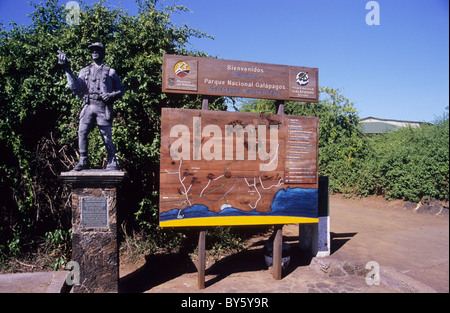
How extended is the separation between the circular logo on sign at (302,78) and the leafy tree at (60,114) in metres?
2.74

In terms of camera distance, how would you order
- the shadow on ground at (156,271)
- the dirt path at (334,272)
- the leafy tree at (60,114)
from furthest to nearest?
the leafy tree at (60,114) < the shadow on ground at (156,271) < the dirt path at (334,272)

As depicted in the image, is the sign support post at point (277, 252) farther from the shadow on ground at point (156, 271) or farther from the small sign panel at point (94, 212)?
the small sign panel at point (94, 212)

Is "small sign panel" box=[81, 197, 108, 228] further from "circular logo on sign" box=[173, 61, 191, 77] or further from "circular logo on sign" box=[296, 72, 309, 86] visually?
A: "circular logo on sign" box=[296, 72, 309, 86]

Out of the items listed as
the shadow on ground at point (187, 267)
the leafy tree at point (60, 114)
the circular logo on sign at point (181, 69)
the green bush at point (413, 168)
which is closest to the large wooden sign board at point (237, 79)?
the circular logo on sign at point (181, 69)

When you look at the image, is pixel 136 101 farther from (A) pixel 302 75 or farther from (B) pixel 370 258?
(B) pixel 370 258

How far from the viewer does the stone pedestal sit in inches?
171

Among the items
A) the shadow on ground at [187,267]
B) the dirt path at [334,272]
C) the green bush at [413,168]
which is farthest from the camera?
the green bush at [413,168]

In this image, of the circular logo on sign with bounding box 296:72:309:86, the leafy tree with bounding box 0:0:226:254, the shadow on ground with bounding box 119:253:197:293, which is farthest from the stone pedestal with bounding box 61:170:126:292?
the circular logo on sign with bounding box 296:72:309:86

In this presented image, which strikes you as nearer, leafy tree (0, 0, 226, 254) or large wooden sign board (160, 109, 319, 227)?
large wooden sign board (160, 109, 319, 227)

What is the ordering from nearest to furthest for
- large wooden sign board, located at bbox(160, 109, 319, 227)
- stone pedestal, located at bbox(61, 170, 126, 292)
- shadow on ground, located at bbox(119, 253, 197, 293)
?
stone pedestal, located at bbox(61, 170, 126, 292) → large wooden sign board, located at bbox(160, 109, 319, 227) → shadow on ground, located at bbox(119, 253, 197, 293)

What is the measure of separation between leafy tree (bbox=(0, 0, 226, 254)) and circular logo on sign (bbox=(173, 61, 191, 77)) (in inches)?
66.5

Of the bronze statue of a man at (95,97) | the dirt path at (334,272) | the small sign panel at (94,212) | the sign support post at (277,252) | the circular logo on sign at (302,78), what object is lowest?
the dirt path at (334,272)

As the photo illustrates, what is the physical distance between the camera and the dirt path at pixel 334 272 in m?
4.88

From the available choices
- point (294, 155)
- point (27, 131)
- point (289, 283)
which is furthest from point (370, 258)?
point (27, 131)
